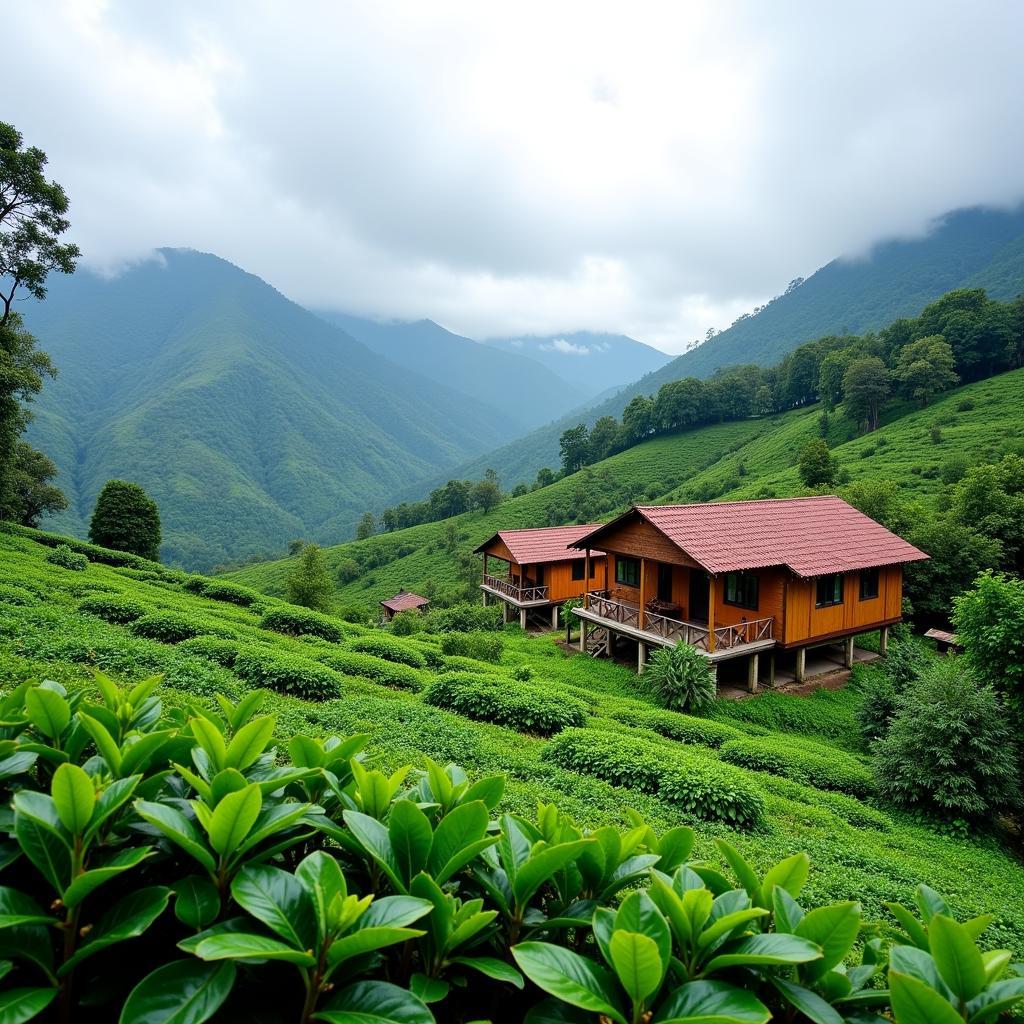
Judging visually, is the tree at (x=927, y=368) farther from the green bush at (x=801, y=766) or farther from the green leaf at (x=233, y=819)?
the green leaf at (x=233, y=819)

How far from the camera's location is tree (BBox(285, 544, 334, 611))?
29469 mm

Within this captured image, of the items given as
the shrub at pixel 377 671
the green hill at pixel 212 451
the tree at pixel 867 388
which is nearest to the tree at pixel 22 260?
the shrub at pixel 377 671

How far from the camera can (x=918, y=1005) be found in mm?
1494

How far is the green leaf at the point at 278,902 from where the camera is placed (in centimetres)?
154

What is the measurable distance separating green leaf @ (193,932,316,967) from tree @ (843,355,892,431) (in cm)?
6969

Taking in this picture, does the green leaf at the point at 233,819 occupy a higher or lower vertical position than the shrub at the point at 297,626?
higher

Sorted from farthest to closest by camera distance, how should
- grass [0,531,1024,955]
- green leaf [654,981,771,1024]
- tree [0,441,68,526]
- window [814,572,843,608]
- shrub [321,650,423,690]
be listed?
tree [0,441,68,526]
window [814,572,843,608]
shrub [321,650,423,690]
grass [0,531,1024,955]
green leaf [654,981,771,1024]

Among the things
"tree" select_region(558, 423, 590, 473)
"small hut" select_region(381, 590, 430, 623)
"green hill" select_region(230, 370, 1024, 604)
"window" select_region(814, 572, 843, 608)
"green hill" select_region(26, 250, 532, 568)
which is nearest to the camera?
"window" select_region(814, 572, 843, 608)

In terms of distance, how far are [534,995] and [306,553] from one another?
3022cm

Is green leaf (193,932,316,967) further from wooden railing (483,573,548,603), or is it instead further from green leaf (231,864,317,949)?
wooden railing (483,573,548,603)

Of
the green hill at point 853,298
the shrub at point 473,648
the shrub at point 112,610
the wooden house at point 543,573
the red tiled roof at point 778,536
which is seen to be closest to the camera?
the shrub at point 112,610

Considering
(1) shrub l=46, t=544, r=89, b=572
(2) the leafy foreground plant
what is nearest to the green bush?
(2) the leafy foreground plant

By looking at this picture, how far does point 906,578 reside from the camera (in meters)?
24.6

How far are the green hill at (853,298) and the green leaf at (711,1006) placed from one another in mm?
142145
